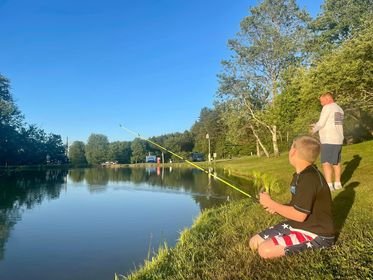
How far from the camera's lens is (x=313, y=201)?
4547mm

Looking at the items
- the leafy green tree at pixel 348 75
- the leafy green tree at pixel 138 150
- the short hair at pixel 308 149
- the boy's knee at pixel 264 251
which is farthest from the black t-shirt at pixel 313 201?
the leafy green tree at pixel 138 150

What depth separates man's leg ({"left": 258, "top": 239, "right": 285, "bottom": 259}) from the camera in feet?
15.5

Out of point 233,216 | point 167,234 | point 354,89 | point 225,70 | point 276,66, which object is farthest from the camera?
point 225,70

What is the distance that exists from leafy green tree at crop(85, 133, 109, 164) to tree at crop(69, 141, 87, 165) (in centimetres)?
121

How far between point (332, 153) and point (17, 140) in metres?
69.3

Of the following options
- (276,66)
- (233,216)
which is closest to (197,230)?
(233,216)

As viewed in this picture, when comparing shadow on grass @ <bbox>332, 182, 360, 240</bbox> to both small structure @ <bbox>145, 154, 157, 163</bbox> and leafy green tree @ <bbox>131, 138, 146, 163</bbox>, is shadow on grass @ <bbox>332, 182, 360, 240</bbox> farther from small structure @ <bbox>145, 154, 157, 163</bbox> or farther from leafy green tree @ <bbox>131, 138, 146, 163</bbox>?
leafy green tree @ <bbox>131, 138, 146, 163</bbox>

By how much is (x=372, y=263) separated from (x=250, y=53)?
34.9 metres

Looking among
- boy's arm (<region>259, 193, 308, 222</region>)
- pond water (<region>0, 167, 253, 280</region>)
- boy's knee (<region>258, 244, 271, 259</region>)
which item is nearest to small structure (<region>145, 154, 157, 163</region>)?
pond water (<region>0, 167, 253, 280</region>)

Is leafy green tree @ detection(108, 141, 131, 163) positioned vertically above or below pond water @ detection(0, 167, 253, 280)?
above

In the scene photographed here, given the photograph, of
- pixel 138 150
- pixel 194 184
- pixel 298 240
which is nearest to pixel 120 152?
pixel 138 150

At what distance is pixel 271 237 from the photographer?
4.90 metres

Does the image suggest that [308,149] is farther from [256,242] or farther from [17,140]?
[17,140]

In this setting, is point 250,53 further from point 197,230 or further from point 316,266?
point 316,266
